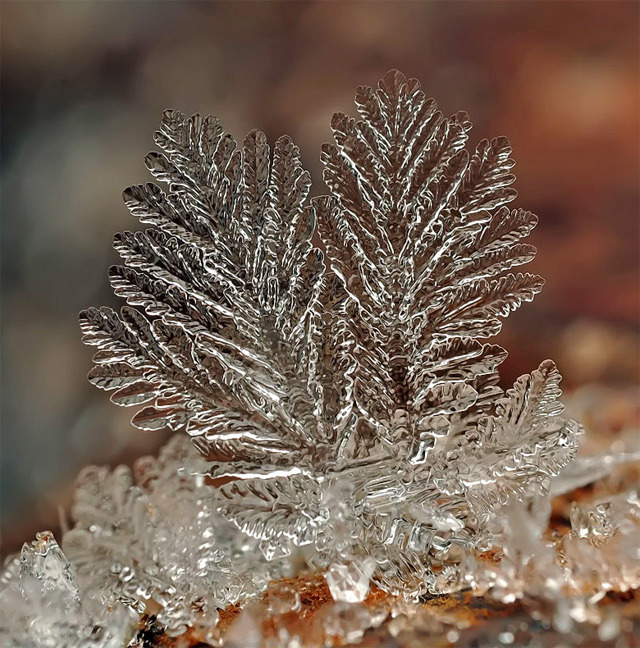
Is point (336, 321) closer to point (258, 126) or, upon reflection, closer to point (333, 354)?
point (333, 354)

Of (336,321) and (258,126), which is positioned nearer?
(336,321)

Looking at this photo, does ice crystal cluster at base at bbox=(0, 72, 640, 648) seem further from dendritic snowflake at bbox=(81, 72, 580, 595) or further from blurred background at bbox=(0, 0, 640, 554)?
blurred background at bbox=(0, 0, 640, 554)

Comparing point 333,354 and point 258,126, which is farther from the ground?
point 258,126

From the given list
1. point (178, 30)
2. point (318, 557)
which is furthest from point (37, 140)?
point (318, 557)

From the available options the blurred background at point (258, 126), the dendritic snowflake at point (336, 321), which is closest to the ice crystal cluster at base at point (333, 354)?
the dendritic snowflake at point (336, 321)

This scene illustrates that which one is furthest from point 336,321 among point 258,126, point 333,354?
point 258,126

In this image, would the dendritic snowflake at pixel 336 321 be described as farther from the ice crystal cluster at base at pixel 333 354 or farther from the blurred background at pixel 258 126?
the blurred background at pixel 258 126
